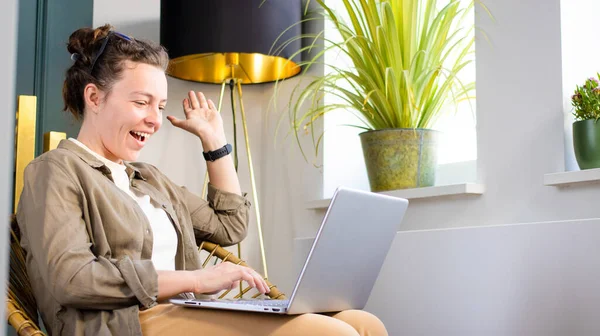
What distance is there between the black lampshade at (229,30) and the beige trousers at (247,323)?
1416mm

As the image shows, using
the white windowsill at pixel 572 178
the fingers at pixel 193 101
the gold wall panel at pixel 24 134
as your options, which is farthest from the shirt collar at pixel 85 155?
the white windowsill at pixel 572 178

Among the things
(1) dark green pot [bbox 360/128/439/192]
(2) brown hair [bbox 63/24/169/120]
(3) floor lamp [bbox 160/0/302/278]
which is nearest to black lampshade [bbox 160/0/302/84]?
(3) floor lamp [bbox 160/0/302/278]

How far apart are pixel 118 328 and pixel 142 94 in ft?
1.90

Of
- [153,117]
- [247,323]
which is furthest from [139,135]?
[247,323]

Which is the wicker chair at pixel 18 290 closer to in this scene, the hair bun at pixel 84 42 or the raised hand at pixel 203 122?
the hair bun at pixel 84 42

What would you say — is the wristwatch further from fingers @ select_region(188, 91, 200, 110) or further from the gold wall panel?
the gold wall panel

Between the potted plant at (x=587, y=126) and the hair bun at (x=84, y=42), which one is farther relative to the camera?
the potted plant at (x=587, y=126)

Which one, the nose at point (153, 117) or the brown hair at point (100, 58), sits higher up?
the brown hair at point (100, 58)

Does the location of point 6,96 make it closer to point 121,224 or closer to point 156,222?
point 121,224

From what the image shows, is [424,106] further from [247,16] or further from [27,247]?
[27,247]

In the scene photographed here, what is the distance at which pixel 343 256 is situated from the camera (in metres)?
1.32

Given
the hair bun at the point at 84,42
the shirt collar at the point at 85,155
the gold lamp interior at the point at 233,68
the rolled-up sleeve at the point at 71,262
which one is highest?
the gold lamp interior at the point at 233,68

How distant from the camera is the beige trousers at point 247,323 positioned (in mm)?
1258

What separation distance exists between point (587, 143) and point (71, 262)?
1.35 metres
